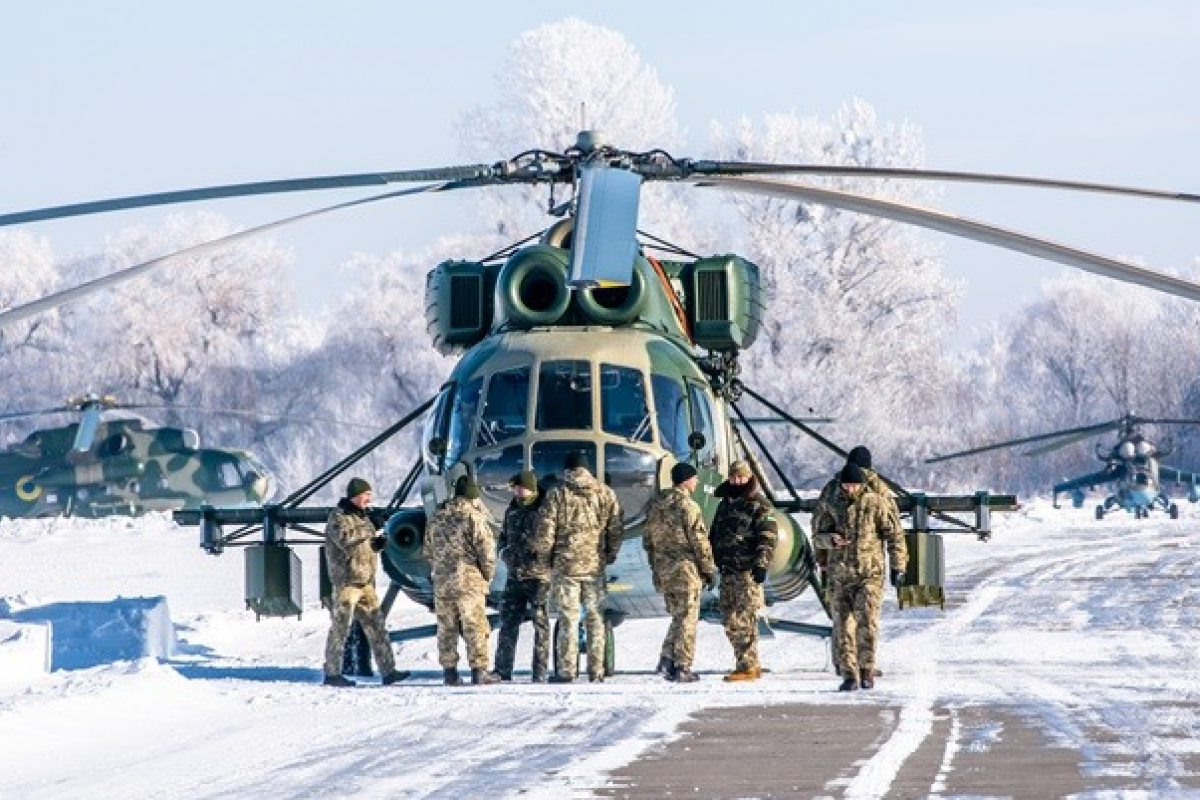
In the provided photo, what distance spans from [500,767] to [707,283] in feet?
28.7

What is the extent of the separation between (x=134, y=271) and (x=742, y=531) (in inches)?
191

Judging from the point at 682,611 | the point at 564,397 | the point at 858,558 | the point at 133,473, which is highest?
the point at 133,473

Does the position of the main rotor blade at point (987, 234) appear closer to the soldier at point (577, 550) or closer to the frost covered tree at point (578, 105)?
the soldier at point (577, 550)

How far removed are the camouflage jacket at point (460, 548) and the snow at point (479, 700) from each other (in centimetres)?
77

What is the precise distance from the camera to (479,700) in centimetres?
1625

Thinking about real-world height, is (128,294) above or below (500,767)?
above

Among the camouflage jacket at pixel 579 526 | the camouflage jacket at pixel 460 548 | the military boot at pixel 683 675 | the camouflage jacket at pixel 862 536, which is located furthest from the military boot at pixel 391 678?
the camouflage jacket at pixel 862 536

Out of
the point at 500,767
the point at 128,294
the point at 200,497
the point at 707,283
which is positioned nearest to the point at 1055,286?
the point at 128,294

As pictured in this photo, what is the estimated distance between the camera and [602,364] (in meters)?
18.1

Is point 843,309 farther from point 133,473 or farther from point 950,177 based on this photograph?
point 950,177

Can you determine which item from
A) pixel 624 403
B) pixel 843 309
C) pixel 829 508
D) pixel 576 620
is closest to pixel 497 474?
pixel 624 403

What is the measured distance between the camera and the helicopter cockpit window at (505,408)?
58.9ft

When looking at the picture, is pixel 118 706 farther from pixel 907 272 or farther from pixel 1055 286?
pixel 1055 286

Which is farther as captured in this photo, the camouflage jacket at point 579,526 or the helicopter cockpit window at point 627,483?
the helicopter cockpit window at point 627,483
